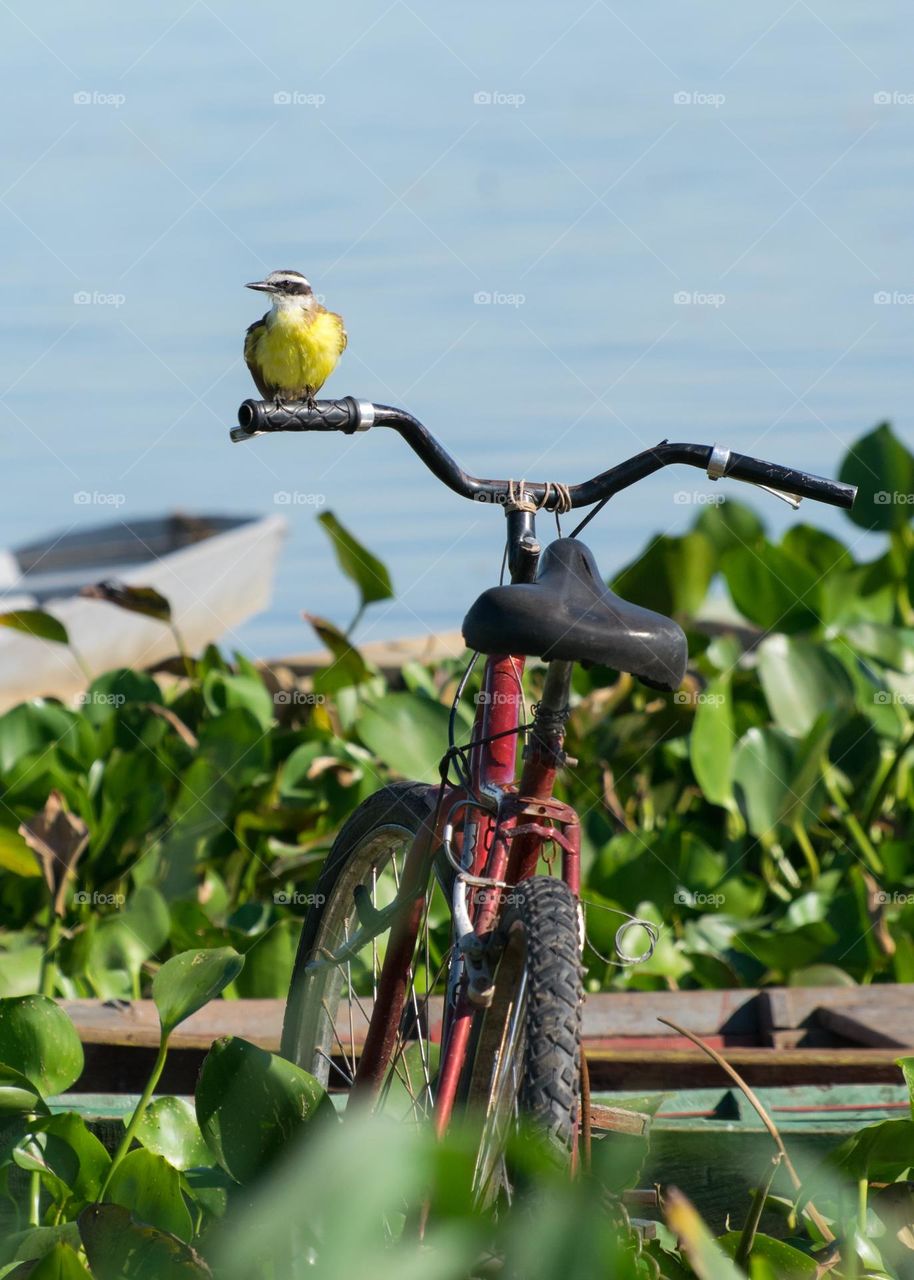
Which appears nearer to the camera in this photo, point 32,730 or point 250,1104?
point 250,1104

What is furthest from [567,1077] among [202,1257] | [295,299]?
[295,299]

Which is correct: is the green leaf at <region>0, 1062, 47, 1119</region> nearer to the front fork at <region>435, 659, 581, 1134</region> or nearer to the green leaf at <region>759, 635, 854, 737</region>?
the front fork at <region>435, 659, 581, 1134</region>

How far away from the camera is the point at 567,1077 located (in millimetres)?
1347

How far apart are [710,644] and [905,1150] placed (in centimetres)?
267

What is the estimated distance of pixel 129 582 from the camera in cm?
761

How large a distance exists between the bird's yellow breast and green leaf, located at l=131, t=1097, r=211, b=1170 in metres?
0.95

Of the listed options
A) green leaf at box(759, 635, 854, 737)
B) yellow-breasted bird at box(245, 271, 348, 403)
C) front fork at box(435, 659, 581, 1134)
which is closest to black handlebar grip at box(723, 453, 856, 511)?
front fork at box(435, 659, 581, 1134)

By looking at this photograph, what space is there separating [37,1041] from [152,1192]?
0.90ft

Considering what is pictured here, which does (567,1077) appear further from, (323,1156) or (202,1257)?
(323,1156)

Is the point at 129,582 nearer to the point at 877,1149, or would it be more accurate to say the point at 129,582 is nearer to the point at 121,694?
the point at 121,694

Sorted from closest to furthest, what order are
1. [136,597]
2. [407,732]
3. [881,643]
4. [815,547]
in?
[407,732], [136,597], [881,643], [815,547]

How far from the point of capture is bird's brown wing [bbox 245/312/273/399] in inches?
77.8

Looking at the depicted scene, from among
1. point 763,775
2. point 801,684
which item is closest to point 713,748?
point 763,775

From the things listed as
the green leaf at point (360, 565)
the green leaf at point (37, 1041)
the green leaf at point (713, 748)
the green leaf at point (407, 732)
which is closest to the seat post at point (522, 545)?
the green leaf at point (37, 1041)
